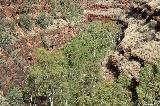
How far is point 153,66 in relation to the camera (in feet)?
292

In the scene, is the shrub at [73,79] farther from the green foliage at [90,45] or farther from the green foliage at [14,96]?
the green foliage at [14,96]

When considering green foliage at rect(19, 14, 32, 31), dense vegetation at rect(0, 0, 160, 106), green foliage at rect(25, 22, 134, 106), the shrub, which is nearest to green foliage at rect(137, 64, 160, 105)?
dense vegetation at rect(0, 0, 160, 106)

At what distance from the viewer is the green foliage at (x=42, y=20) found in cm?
11800

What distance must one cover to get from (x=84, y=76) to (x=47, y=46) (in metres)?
20.9

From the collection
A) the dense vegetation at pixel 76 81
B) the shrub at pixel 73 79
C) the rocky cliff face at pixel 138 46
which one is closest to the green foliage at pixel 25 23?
the dense vegetation at pixel 76 81

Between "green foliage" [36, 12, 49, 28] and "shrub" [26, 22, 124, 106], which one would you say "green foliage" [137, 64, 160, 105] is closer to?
"shrub" [26, 22, 124, 106]

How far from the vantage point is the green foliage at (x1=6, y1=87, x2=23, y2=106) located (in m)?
88.5

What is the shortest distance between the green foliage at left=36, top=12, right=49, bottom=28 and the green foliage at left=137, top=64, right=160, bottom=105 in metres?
38.4

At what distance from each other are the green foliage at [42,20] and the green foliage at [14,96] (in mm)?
31470

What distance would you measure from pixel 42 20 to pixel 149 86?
43.3m

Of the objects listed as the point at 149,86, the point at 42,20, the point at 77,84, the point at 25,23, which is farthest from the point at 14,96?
the point at 42,20

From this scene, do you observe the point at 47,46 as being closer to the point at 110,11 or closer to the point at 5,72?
the point at 5,72

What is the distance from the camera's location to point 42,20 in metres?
118

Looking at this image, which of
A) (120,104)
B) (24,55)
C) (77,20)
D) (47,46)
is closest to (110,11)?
(77,20)
